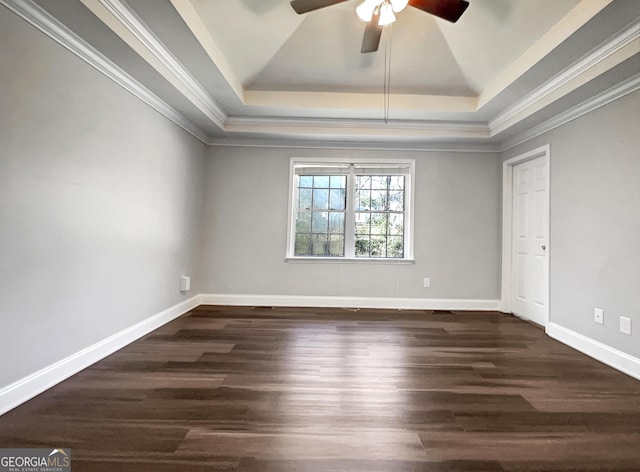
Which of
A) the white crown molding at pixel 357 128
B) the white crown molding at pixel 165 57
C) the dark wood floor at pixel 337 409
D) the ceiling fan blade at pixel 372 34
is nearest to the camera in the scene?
the dark wood floor at pixel 337 409

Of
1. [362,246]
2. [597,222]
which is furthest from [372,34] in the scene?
[362,246]

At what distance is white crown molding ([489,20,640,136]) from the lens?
2.06 meters

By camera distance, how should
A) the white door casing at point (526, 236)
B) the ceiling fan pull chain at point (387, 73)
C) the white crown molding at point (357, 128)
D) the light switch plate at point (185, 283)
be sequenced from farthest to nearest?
the white crown molding at point (357, 128) < the light switch plate at point (185, 283) < the white door casing at point (526, 236) < the ceiling fan pull chain at point (387, 73)

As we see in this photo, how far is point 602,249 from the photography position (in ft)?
8.82

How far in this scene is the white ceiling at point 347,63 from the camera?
206cm

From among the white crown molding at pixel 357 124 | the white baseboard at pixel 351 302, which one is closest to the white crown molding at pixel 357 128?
the white crown molding at pixel 357 124

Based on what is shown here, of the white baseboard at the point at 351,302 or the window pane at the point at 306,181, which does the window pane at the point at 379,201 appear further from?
the white baseboard at the point at 351,302

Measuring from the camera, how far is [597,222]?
9.02 ft

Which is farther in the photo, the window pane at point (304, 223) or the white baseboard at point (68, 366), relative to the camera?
the window pane at point (304, 223)

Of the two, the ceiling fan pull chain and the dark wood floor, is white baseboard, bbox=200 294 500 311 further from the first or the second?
the ceiling fan pull chain

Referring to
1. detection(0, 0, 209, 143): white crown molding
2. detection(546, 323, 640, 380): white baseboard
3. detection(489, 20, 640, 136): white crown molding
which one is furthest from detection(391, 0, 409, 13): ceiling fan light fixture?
detection(546, 323, 640, 380): white baseboard

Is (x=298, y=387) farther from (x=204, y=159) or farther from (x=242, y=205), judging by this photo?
(x=204, y=159)

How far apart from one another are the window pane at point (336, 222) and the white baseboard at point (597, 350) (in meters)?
2.63

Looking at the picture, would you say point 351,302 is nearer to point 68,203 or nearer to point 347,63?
point 347,63
